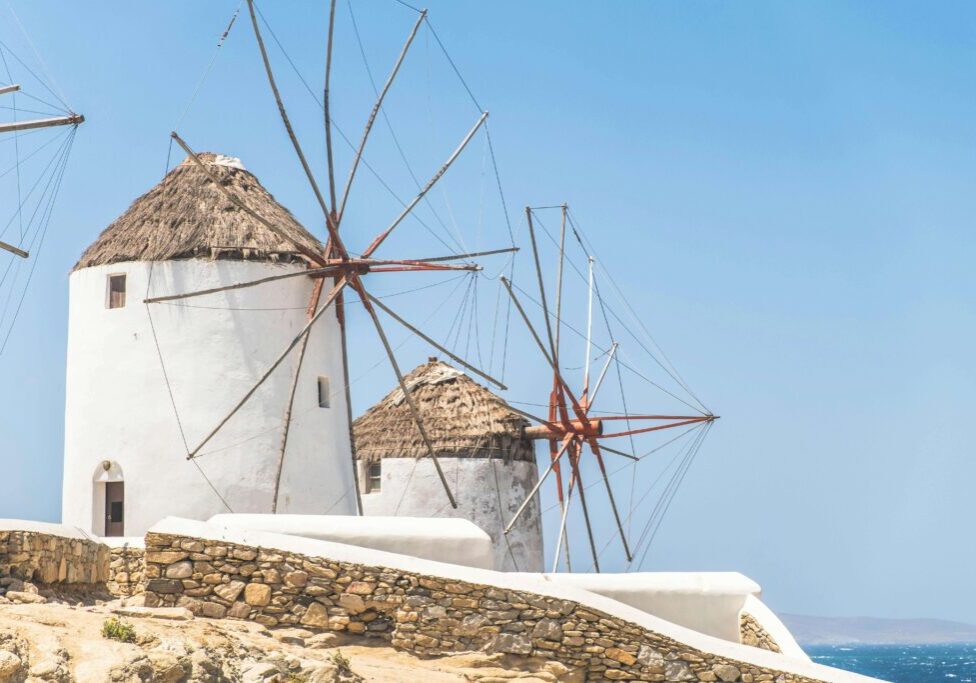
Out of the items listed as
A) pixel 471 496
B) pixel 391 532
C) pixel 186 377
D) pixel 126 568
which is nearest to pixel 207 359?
pixel 186 377

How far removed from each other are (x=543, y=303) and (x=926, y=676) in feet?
195

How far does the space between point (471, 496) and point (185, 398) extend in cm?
894

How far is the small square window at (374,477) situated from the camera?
27.7 metres

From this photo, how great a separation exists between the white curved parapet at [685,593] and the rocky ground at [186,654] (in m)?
2.03

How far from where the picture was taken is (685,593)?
1473 centimetres

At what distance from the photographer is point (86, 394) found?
1961 cm

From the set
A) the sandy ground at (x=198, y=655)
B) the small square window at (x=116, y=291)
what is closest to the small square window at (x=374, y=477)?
the small square window at (x=116, y=291)

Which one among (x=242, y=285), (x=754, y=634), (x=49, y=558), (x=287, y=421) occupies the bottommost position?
(x=754, y=634)

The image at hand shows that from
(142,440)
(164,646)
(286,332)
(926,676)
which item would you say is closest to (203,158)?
(286,332)

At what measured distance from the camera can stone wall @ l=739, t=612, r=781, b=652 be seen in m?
14.7

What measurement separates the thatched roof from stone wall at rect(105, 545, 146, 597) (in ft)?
40.2

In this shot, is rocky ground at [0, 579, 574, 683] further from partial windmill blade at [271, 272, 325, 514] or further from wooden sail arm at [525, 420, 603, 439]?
wooden sail arm at [525, 420, 603, 439]

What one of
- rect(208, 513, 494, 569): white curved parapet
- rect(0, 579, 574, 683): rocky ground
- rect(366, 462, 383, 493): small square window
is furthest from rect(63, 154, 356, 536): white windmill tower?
rect(366, 462, 383, 493): small square window

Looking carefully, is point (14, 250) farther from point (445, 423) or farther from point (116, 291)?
point (445, 423)
